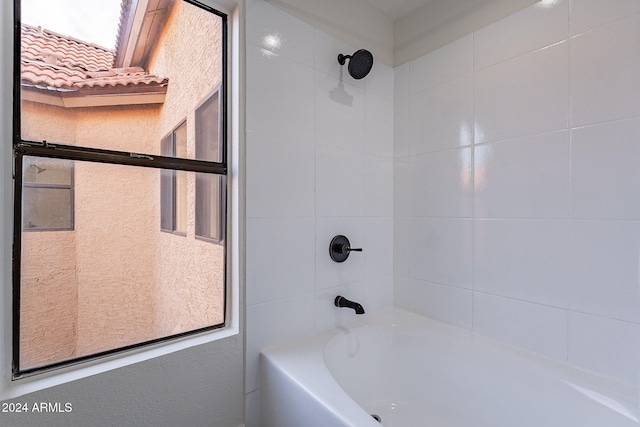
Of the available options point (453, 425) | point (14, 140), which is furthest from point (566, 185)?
point (14, 140)

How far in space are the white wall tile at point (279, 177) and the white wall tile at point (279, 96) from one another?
6 cm

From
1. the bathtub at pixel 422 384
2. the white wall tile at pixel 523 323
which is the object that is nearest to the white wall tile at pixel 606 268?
the white wall tile at pixel 523 323

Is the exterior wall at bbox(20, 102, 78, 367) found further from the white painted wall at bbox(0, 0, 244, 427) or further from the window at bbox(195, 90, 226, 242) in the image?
the window at bbox(195, 90, 226, 242)

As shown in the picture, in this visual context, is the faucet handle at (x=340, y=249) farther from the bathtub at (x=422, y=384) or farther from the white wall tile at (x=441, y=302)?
the white wall tile at (x=441, y=302)

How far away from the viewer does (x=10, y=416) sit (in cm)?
84

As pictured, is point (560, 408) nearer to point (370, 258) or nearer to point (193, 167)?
point (370, 258)

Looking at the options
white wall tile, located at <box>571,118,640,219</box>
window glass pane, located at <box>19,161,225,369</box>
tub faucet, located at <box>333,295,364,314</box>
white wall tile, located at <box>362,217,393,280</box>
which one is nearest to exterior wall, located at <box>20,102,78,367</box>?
window glass pane, located at <box>19,161,225,369</box>

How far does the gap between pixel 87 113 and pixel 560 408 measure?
2.03 m

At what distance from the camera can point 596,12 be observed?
3.82 ft

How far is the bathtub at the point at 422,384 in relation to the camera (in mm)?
1058

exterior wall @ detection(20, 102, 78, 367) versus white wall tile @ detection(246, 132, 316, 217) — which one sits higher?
white wall tile @ detection(246, 132, 316, 217)

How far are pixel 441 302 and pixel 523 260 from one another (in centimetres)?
49

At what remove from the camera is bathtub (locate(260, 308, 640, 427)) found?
3.47ft

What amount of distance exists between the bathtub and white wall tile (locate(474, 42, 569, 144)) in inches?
40.2
